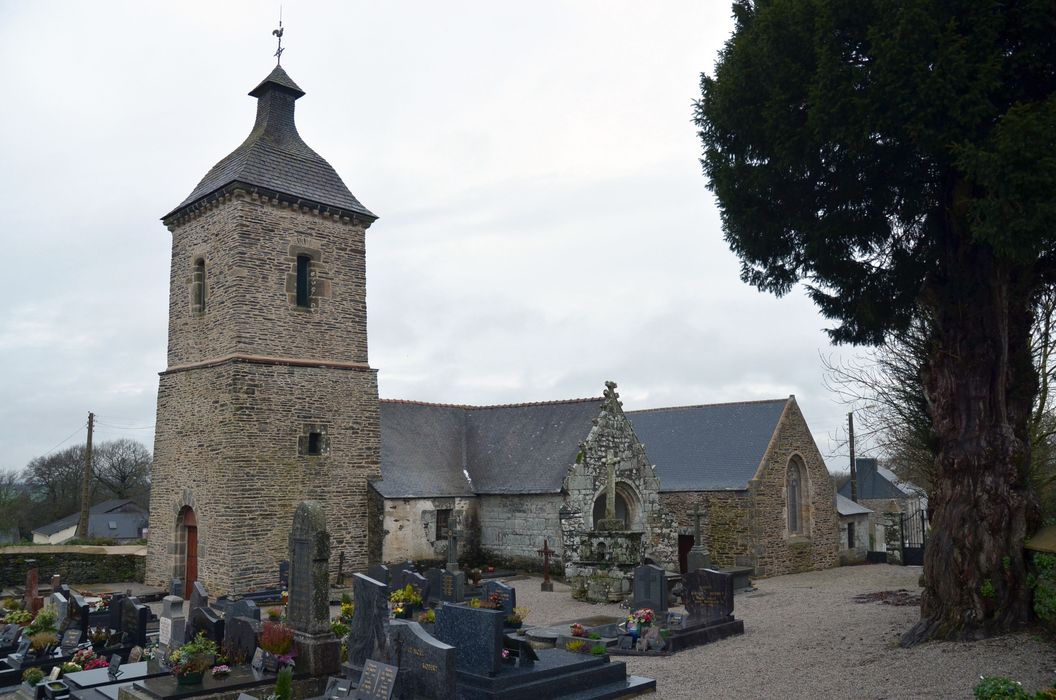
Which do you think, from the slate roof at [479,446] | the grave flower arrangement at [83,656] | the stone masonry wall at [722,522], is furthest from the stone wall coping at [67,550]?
the stone masonry wall at [722,522]

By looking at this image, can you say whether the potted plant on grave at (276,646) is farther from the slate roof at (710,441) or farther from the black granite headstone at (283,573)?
the slate roof at (710,441)

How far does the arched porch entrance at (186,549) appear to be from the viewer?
1950 cm

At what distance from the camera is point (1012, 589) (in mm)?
11117

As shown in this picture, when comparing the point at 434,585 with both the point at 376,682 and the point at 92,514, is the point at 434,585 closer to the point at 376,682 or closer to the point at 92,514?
the point at 376,682

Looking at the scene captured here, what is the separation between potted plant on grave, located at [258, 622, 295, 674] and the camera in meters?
10.3

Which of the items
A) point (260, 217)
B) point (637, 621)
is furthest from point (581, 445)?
point (260, 217)

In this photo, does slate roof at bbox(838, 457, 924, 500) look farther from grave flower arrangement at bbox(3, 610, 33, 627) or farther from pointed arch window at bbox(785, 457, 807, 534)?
grave flower arrangement at bbox(3, 610, 33, 627)

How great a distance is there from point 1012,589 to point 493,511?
14.5 metres

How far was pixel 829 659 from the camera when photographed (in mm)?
11531

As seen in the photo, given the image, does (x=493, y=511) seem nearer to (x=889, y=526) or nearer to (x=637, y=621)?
(x=637, y=621)

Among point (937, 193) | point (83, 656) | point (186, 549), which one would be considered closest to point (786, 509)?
point (937, 193)

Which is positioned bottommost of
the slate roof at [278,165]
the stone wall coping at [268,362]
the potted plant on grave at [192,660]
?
the potted plant on grave at [192,660]

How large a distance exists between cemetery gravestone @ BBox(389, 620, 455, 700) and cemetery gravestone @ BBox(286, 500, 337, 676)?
1969 millimetres

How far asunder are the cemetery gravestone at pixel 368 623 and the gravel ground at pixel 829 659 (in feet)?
12.3
